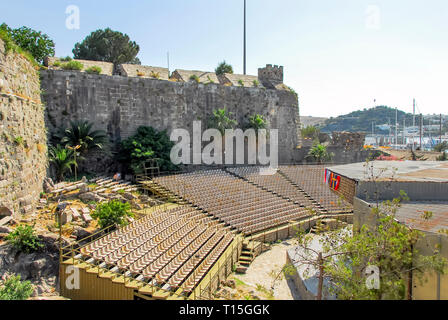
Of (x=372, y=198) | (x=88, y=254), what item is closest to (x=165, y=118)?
(x=88, y=254)

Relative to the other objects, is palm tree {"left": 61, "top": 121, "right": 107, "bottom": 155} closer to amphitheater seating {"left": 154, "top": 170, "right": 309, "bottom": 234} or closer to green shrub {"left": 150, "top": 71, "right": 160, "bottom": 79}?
amphitheater seating {"left": 154, "top": 170, "right": 309, "bottom": 234}

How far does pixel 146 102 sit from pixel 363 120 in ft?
460

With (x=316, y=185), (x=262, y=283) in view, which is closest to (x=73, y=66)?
(x=262, y=283)

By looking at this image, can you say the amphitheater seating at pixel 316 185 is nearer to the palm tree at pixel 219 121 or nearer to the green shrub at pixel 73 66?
the palm tree at pixel 219 121

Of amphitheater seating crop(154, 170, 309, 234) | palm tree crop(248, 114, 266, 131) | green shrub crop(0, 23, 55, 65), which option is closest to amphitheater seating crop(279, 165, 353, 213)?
amphitheater seating crop(154, 170, 309, 234)

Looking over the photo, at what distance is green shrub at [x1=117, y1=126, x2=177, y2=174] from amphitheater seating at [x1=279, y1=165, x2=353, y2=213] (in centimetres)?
902

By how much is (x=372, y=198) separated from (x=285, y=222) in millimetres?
8002

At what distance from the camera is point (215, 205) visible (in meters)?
17.5

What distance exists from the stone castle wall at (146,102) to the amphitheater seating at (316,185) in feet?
11.1

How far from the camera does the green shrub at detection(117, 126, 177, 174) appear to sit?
19281 millimetres

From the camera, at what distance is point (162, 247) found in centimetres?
1143

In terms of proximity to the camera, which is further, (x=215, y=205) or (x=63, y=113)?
(x=63, y=113)

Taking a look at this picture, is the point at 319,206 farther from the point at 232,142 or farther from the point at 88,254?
the point at 88,254

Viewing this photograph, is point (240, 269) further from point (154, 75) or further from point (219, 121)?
point (154, 75)
